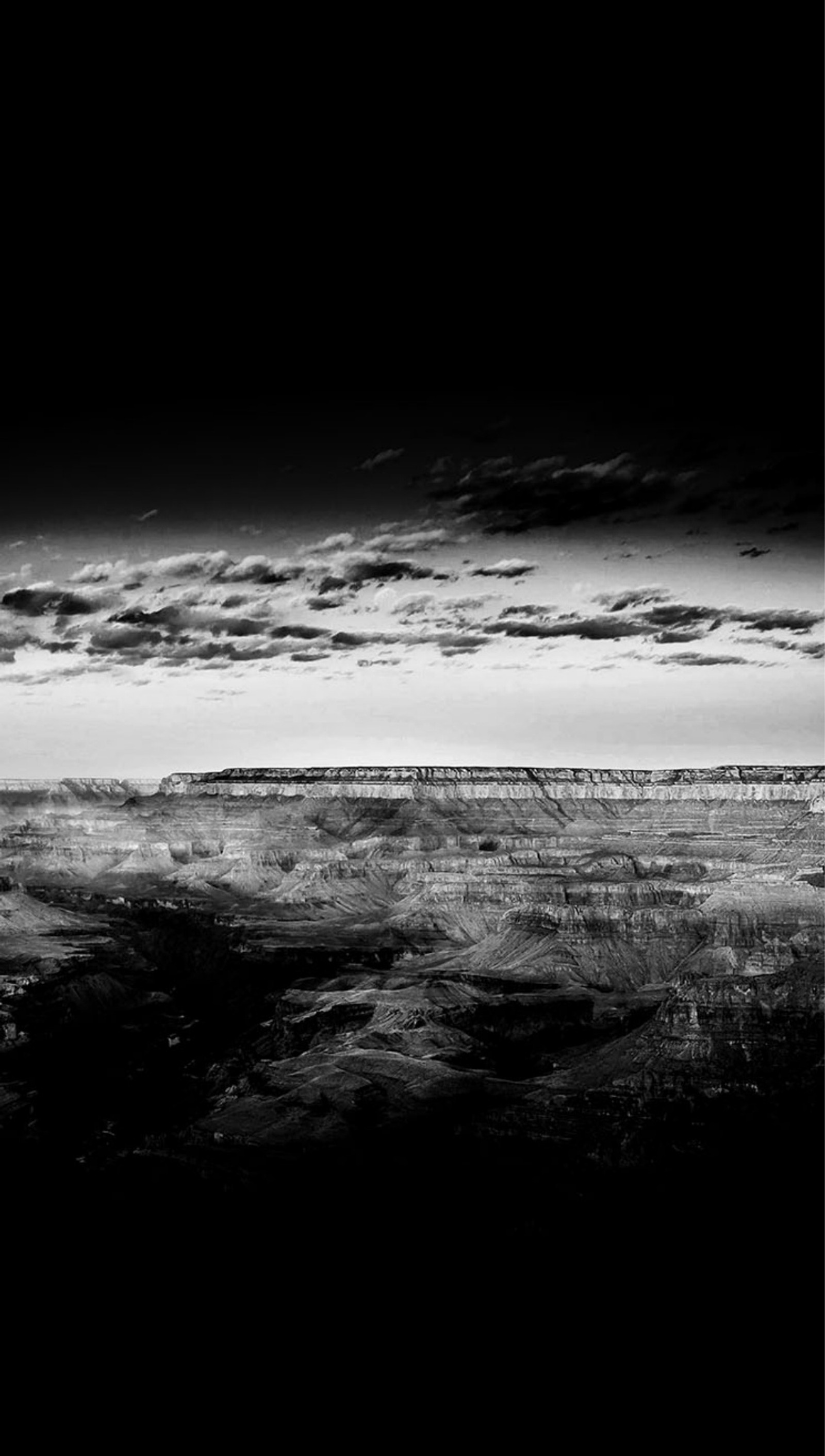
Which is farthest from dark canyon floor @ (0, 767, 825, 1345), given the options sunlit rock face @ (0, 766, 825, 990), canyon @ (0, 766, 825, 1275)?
sunlit rock face @ (0, 766, 825, 990)

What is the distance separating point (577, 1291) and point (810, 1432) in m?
7.43

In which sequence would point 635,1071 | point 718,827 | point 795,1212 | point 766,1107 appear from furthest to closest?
point 718,827
point 635,1071
point 766,1107
point 795,1212

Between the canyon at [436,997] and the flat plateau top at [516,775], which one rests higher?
the flat plateau top at [516,775]

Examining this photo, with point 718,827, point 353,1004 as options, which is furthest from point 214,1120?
point 718,827

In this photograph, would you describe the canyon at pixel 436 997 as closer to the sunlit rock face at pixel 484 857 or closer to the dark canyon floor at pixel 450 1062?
the dark canyon floor at pixel 450 1062

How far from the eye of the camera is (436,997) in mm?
64000

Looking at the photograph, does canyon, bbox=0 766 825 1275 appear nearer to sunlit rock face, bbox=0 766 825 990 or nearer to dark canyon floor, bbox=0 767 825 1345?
dark canyon floor, bbox=0 767 825 1345

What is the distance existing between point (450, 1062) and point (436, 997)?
526 inches

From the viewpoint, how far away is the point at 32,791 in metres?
180

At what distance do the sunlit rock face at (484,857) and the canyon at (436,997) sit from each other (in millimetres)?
371

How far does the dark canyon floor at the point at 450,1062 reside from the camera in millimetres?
30422

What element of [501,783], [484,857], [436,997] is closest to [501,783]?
[501,783]

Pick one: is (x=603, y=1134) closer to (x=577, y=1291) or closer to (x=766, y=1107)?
(x=766, y=1107)

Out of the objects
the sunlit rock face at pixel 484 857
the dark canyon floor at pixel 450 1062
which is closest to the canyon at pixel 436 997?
the dark canyon floor at pixel 450 1062
